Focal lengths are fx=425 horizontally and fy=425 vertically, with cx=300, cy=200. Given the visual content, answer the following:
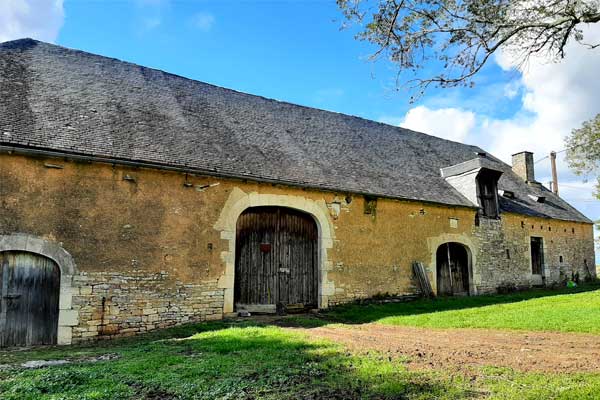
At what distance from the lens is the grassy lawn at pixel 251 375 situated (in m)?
3.91

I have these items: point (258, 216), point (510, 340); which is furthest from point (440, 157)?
point (510, 340)

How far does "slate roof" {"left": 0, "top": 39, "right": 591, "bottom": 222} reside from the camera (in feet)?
27.7

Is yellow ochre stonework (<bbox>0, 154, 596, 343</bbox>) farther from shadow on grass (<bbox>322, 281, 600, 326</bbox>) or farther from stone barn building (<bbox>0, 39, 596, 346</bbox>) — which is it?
shadow on grass (<bbox>322, 281, 600, 326</bbox>)

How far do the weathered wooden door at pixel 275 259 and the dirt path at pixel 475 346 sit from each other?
2.25 metres

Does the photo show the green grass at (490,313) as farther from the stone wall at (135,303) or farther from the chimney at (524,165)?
the chimney at (524,165)

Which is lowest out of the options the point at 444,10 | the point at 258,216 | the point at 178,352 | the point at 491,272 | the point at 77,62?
the point at 178,352

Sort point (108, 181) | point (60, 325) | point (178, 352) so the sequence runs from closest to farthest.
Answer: point (178, 352)
point (60, 325)
point (108, 181)

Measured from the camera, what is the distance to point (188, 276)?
28.4 ft

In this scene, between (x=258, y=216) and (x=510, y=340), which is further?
(x=258, y=216)

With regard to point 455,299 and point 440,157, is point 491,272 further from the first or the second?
point 440,157

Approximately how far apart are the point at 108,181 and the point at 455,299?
379 inches

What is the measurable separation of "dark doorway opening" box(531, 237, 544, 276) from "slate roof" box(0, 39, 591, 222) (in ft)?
4.67

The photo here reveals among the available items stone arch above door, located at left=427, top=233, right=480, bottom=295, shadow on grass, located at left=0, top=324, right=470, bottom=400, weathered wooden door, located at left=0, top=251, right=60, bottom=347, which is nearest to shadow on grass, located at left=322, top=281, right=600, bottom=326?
stone arch above door, located at left=427, top=233, right=480, bottom=295

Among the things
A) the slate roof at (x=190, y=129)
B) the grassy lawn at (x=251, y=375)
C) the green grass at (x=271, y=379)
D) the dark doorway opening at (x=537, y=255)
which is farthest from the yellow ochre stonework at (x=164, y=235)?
the dark doorway opening at (x=537, y=255)
